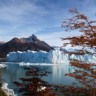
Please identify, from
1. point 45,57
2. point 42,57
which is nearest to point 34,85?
point 45,57

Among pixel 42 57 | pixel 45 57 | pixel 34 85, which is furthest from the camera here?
pixel 42 57

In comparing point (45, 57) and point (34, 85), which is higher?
point (45, 57)

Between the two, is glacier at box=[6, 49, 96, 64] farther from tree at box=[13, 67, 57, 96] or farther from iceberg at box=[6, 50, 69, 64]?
tree at box=[13, 67, 57, 96]

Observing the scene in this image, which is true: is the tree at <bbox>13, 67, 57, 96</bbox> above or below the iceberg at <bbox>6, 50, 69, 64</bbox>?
below

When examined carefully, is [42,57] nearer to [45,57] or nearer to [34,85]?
[45,57]

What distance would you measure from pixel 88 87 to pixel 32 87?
2253mm

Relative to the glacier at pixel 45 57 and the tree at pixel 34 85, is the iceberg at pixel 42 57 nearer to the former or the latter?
the glacier at pixel 45 57

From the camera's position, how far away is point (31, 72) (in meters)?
9.77

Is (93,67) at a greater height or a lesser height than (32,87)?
greater

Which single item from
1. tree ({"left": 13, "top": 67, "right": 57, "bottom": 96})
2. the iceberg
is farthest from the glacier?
tree ({"left": 13, "top": 67, "right": 57, "bottom": 96})

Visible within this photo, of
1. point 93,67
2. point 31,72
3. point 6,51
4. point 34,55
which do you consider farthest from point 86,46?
point 6,51

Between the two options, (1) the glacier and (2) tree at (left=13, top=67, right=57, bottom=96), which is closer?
(2) tree at (left=13, top=67, right=57, bottom=96)

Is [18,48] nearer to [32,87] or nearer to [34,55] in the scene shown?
[34,55]

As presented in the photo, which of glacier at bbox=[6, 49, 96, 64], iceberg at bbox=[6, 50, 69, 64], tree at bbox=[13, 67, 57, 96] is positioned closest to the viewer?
tree at bbox=[13, 67, 57, 96]
